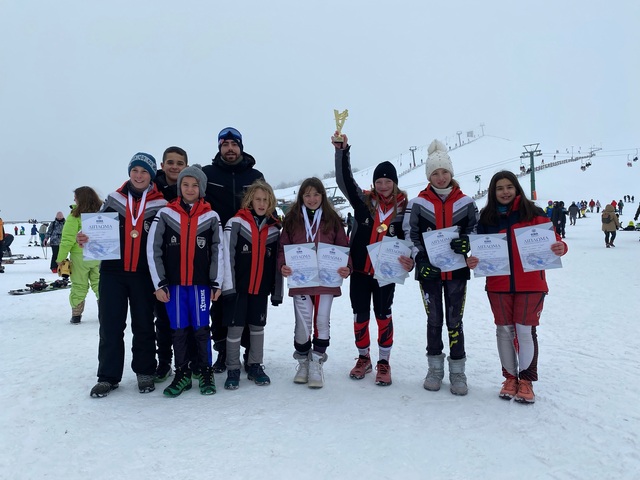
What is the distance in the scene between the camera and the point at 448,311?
12.5 ft

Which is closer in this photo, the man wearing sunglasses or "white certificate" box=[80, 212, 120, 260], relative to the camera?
"white certificate" box=[80, 212, 120, 260]

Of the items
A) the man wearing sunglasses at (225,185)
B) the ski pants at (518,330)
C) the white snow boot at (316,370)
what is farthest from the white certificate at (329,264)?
the ski pants at (518,330)

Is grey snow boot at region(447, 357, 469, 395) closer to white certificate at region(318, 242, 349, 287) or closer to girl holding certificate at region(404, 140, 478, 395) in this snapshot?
girl holding certificate at region(404, 140, 478, 395)

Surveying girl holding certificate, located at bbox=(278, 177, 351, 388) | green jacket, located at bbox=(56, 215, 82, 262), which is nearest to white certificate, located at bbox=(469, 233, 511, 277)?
girl holding certificate, located at bbox=(278, 177, 351, 388)

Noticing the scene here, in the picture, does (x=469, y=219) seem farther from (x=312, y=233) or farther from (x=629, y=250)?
(x=629, y=250)

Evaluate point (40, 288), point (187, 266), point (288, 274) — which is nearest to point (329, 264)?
point (288, 274)

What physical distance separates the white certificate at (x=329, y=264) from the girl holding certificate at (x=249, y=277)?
44cm

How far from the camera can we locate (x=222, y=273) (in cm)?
379

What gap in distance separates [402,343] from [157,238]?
335cm

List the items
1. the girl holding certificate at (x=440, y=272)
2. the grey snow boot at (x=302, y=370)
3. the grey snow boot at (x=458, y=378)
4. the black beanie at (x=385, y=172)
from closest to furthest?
1. the grey snow boot at (x=458, y=378)
2. the girl holding certificate at (x=440, y=272)
3. the grey snow boot at (x=302, y=370)
4. the black beanie at (x=385, y=172)

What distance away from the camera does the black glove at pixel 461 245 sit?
3572 mm

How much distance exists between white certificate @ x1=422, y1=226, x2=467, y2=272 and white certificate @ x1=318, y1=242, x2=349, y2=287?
0.84 meters

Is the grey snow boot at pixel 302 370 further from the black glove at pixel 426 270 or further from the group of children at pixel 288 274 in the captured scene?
the black glove at pixel 426 270

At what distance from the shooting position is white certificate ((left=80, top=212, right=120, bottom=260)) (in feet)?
12.0
